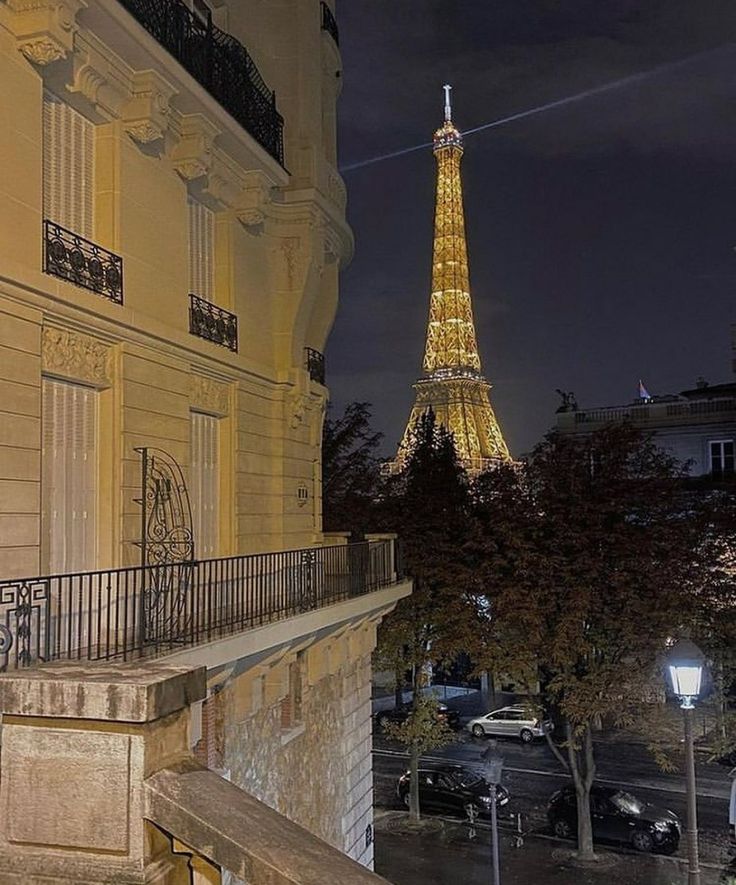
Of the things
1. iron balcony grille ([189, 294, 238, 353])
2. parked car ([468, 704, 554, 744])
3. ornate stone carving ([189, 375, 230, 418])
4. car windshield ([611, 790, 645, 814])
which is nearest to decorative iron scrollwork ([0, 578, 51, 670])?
ornate stone carving ([189, 375, 230, 418])

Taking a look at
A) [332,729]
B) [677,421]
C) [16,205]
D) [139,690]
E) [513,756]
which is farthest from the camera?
[677,421]

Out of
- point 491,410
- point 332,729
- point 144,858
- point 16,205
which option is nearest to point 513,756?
point 332,729

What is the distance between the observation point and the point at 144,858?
3.68 meters

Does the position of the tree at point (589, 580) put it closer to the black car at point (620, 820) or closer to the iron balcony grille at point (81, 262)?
the black car at point (620, 820)

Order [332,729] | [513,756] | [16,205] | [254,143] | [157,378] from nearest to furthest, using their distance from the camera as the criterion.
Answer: [16,205] → [157,378] → [254,143] → [332,729] → [513,756]

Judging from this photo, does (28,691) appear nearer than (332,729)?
Yes

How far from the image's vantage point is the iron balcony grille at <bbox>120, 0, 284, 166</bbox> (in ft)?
37.1

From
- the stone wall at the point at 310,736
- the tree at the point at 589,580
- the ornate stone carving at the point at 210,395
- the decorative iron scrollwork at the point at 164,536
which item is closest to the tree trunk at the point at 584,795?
the tree at the point at 589,580

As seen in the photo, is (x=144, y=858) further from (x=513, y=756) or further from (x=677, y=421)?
(x=677, y=421)

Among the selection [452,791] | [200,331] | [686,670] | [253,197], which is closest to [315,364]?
[253,197]

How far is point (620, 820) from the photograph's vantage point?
2111 cm

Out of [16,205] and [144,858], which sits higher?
[16,205]

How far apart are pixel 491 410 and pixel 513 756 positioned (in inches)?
1701

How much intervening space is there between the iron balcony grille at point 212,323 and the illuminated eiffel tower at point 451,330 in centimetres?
5419
